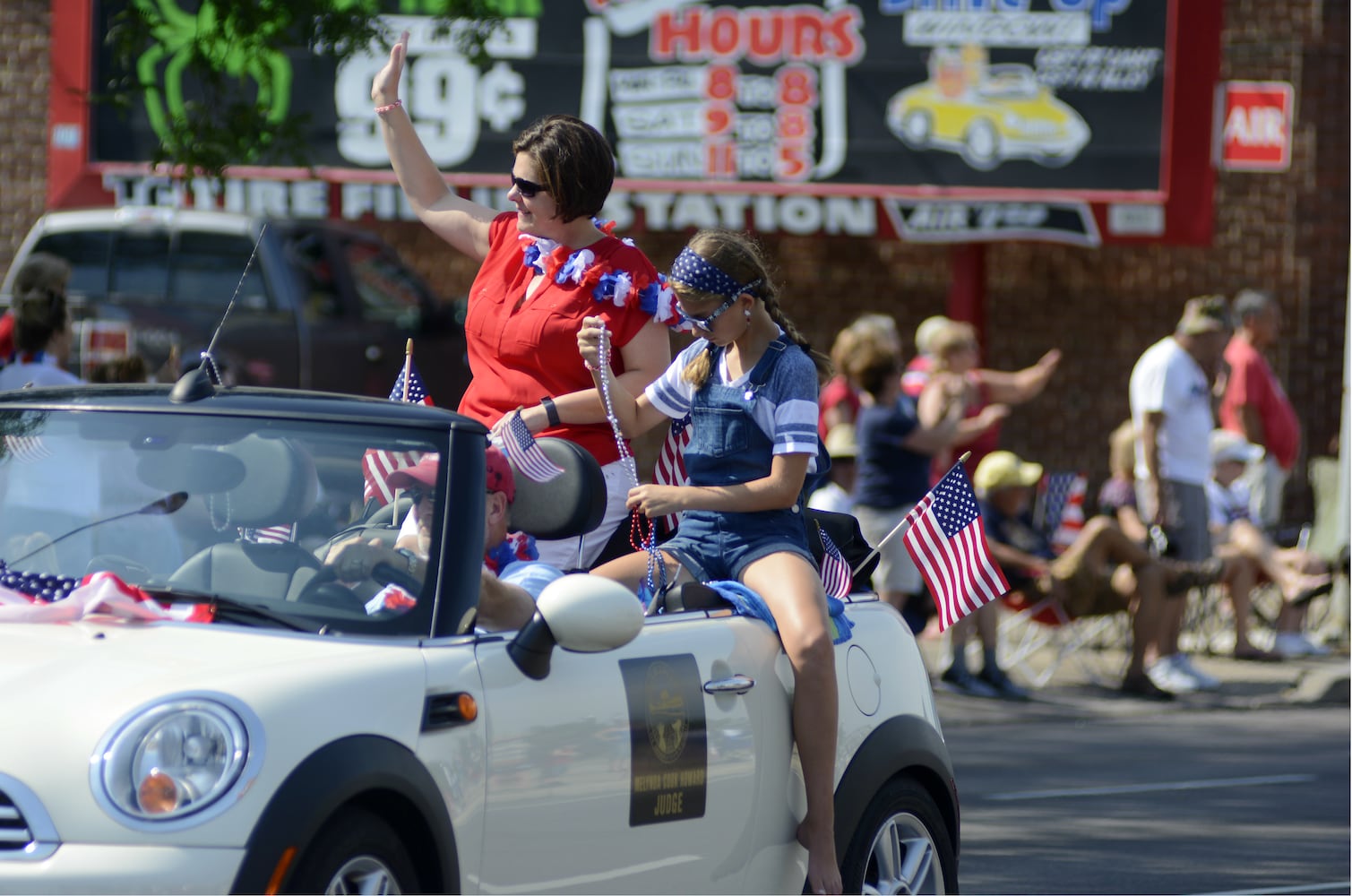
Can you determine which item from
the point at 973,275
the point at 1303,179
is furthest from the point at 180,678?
the point at 1303,179

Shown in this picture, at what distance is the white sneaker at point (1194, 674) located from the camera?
1280 cm

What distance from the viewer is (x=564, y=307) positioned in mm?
6039

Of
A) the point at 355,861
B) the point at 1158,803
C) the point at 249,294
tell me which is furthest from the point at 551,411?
the point at 249,294

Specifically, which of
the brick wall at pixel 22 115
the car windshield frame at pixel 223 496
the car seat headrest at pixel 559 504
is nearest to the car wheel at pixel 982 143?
the brick wall at pixel 22 115

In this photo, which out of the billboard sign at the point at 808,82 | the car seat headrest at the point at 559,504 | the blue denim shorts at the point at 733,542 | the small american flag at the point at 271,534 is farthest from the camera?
the billboard sign at the point at 808,82

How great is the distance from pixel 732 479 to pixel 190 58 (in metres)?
4.79

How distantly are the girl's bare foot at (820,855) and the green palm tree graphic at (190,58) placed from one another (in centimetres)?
487

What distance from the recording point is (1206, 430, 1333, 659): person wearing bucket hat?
45.6 feet

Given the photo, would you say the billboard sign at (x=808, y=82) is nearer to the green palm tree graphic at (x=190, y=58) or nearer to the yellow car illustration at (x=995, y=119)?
the yellow car illustration at (x=995, y=119)

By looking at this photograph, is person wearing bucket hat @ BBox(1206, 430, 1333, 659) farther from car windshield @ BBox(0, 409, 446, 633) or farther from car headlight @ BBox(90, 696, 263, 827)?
car headlight @ BBox(90, 696, 263, 827)

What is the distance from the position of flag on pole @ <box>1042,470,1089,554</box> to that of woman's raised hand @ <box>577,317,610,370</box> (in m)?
7.31

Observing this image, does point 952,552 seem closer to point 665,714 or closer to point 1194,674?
point 665,714

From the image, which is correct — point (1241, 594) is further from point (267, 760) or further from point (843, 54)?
point (267, 760)

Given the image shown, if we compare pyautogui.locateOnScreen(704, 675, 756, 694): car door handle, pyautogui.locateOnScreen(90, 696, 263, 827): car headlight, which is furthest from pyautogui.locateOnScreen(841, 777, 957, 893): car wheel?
pyautogui.locateOnScreen(90, 696, 263, 827): car headlight
